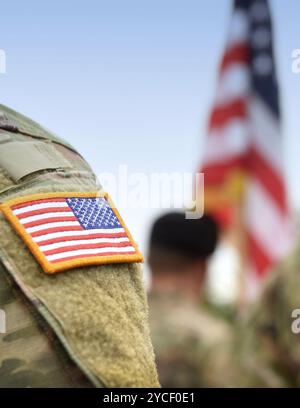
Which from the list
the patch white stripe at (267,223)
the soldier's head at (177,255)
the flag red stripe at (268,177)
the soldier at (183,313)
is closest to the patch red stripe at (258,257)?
the patch white stripe at (267,223)

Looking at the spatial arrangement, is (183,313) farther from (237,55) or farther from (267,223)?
(237,55)

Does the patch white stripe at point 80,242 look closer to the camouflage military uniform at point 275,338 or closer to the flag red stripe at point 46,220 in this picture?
the flag red stripe at point 46,220

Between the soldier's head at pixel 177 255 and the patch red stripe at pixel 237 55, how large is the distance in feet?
9.86

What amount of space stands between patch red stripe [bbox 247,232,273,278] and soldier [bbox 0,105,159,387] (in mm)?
5611

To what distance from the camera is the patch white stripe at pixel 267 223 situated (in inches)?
271

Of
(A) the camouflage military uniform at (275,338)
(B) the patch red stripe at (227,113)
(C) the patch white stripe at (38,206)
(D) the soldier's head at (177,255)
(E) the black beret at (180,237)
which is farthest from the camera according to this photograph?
(B) the patch red stripe at (227,113)

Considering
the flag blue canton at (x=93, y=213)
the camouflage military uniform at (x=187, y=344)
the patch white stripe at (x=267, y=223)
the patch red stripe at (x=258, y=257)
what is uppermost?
the flag blue canton at (x=93, y=213)

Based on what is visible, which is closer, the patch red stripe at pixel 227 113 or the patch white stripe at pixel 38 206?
the patch white stripe at pixel 38 206

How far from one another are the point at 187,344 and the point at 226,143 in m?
3.21

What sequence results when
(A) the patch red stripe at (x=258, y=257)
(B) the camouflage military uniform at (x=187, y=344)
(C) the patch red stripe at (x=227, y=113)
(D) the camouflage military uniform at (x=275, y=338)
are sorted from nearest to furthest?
(D) the camouflage military uniform at (x=275, y=338), (B) the camouflage military uniform at (x=187, y=344), (A) the patch red stripe at (x=258, y=257), (C) the patch red stripe at (x=227, y=113)

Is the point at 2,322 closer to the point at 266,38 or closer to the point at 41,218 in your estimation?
the point at 41,218

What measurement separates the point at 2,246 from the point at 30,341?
0.47 feet

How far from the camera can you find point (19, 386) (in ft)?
3.57
